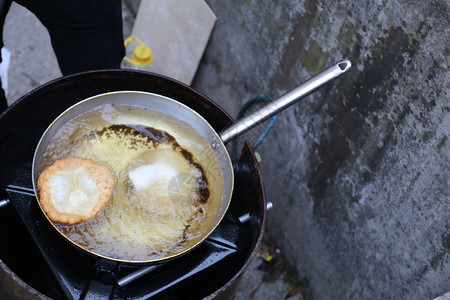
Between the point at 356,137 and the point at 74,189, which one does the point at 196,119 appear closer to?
the point at 74,189

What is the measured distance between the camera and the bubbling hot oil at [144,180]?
1.44m

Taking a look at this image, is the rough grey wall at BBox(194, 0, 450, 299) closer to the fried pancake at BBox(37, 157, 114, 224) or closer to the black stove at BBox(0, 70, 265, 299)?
the black stove at BBox(0, 70, 265, 299)

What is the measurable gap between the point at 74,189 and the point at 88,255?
0.20m

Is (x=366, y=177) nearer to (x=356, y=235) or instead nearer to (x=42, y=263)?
(x=356, y=235)

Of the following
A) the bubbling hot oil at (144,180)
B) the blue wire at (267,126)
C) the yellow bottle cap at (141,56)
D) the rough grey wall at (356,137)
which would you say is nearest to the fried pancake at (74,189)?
the bubbling hot oil at (144,180)

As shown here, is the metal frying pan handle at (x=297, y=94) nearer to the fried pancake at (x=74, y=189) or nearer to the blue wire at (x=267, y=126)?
the fried pancake at (x=74, y=189)

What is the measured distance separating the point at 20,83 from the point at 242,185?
1.61m

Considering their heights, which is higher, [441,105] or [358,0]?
[358,0]

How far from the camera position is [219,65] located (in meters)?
2.54

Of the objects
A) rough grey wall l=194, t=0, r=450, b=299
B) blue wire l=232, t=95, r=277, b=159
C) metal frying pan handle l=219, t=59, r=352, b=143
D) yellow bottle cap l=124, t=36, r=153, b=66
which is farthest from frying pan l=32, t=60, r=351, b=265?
yellow bottle cap l=124, t=36, r=153, b=66

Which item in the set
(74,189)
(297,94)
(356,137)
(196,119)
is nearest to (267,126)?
(356,137)

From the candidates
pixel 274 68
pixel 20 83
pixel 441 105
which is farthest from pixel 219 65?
pixel 441 105

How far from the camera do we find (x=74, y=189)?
1450mm

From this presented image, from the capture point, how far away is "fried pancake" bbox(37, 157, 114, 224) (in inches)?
55.1
